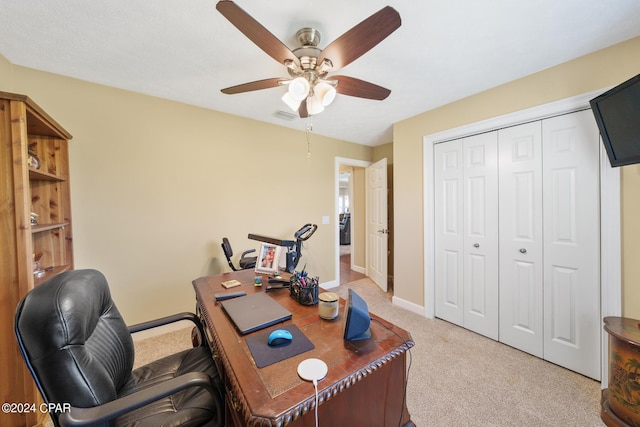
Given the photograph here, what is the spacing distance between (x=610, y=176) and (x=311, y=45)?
7.43 ft

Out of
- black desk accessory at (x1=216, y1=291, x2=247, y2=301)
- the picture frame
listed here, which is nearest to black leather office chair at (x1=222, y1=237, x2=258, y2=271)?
the picture frame

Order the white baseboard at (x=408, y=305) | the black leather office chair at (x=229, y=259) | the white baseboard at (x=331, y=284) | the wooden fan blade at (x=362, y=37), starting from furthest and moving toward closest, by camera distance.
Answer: the white baseboard at (x=331, y=284) → the white baseboard at (x=408, y=305) → the black leather office chair at (x=229, y=259) → the wooden fan blade at (x=362, y=37)

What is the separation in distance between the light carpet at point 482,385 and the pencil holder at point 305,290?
104 centimetres

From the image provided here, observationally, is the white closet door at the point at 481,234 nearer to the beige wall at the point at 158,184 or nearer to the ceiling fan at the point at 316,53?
the ceiling fan at the point at 316,53

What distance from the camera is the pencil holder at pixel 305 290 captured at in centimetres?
132

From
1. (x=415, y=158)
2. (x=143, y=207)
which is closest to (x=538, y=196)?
(x=415, y=158)

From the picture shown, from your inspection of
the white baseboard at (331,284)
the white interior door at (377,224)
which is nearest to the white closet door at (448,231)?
the white interior door at (377,224)

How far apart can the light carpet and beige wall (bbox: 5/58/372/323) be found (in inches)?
29.3

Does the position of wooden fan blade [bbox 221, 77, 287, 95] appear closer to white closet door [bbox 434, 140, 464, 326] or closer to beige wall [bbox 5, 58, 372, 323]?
beige wall [bbox 5, 58, 372, 323]

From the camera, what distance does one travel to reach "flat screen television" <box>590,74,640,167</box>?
131 centimetres

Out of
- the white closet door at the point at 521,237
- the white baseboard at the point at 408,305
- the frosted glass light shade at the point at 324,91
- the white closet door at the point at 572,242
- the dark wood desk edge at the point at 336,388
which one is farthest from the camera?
the white baseboard at the point at 408,305

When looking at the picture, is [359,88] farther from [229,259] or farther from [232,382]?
[229,259]

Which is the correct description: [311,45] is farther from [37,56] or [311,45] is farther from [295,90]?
[37,56]

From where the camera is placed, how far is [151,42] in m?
1.54
